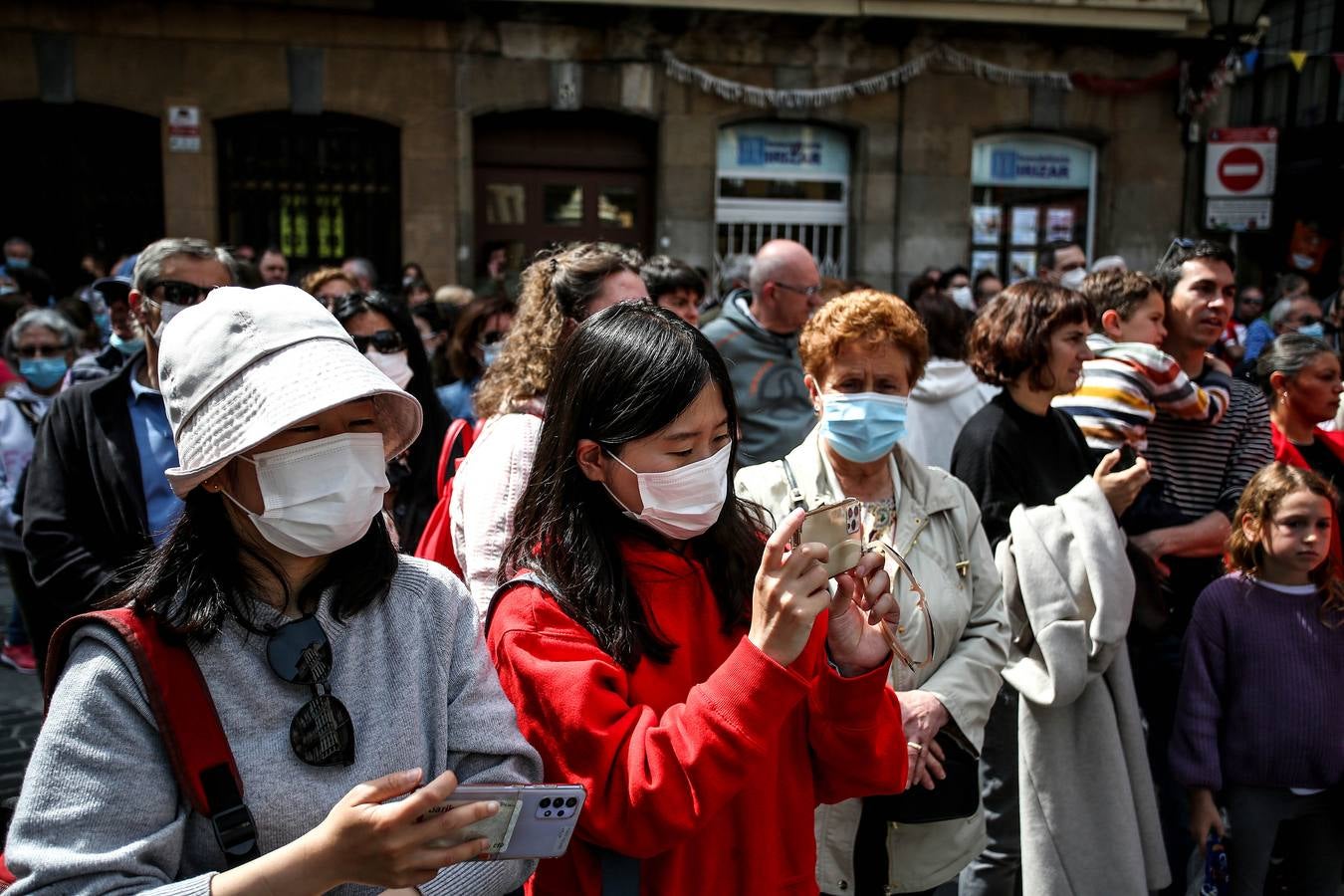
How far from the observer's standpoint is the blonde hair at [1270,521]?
380 centimetres

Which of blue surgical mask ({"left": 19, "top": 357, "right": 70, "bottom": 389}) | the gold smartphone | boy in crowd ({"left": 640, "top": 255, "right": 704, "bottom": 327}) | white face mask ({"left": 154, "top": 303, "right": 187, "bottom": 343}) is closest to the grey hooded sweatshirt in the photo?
boy in crowd ({"left": 640, "top": 255, "right": 704, "bottom": 327})

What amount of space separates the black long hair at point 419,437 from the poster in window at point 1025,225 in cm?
1239

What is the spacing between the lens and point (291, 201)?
13797 mm

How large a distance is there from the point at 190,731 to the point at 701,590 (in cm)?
92

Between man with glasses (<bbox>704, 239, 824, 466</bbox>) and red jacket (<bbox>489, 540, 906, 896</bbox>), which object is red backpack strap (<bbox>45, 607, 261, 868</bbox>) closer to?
red jacket (<bbox>489, 540, 906, 896</bbox>)

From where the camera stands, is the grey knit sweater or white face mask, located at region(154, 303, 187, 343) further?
white face mask, located at region(154, 303, 187, 343)

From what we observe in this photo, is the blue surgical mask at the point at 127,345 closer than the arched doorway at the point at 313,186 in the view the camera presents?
Yes

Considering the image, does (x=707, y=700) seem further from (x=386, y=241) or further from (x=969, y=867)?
(x=386, y=241)

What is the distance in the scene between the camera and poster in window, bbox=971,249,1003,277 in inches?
610

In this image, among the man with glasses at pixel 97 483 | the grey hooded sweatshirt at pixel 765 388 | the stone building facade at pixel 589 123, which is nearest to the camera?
the man with glasses at pixel 97 483

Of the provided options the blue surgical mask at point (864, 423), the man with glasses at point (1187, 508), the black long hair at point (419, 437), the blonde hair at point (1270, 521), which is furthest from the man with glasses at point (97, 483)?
the blonde hair at point (1270, 521)

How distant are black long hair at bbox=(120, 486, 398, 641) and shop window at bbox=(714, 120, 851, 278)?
12.8 meters

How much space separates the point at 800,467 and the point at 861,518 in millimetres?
1055

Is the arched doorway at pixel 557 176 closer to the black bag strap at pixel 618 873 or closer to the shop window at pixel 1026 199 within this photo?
the shop window at pixel 1026 199
